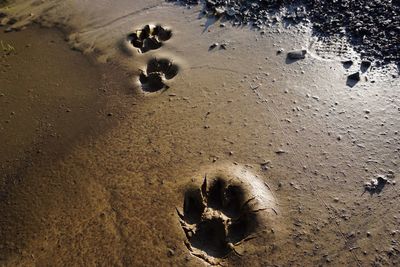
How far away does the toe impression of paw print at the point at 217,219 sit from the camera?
2252mm

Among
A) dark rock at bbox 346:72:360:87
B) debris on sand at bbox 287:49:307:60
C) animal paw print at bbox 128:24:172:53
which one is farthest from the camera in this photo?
animal paw print at bbox 128:24:172:53

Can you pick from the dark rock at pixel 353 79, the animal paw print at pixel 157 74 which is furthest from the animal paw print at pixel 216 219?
the dark rock at pixel 353 79

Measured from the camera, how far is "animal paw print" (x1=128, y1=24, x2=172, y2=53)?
11.9ft

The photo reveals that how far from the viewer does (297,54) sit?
3318 millimetres

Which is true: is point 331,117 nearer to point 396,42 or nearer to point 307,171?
point 307,171

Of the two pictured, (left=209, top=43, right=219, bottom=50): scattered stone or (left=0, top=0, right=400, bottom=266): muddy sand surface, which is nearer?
(left=0, top=0, right=400, bottom=266): muddy sand surface

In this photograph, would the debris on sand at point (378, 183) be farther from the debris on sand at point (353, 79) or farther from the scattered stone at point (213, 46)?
the scattered stone at point (213, 46)

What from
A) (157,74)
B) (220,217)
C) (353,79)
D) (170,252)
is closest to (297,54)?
(353,79)

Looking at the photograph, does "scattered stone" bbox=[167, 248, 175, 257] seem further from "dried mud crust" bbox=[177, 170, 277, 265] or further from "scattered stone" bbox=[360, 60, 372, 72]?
"scattered stone" bbox=[360, 60, 372, 72]

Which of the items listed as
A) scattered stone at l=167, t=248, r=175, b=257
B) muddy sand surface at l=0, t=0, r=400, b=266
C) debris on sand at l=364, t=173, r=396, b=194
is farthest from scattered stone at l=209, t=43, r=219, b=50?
scattered stone at l=167, t=248, r=175, b=257

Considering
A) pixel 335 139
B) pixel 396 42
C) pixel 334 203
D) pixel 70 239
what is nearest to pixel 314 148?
pixel 335 139

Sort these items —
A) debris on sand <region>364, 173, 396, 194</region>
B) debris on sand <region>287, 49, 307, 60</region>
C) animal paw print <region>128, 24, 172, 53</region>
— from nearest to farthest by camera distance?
1. debris on sand <region>364, 173, 396, 194</region>
2. debris on sand <region>287, 49, 307, 60</region>
3. animal paw print <region>128, 24, 172, 53</region>

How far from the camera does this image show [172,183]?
2547mm

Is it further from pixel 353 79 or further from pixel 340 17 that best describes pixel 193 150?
pixel 340 17
